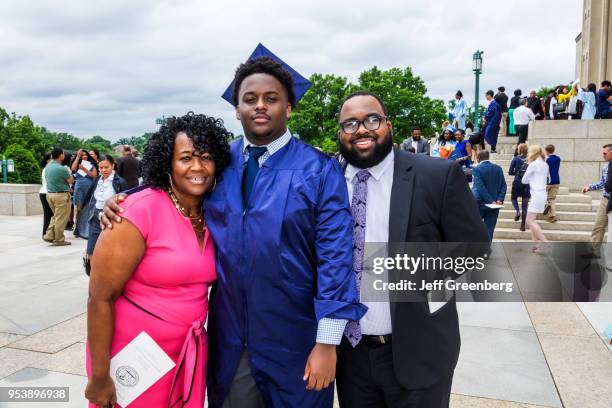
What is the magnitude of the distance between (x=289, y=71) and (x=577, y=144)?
13.9 metres

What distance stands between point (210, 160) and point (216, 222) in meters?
0.32

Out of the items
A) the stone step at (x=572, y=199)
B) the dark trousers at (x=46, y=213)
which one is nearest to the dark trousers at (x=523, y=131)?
the stone step at (x=572, y=199)

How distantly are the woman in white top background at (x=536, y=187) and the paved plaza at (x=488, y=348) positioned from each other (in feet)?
9.67

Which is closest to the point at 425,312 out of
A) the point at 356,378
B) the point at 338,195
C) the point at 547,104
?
the point at 356,378

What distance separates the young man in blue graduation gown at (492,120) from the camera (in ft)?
48.7

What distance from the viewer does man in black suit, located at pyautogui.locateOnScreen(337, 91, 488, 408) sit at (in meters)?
2.11

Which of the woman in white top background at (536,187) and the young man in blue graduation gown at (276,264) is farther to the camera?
the woman in white top background at (536,187)

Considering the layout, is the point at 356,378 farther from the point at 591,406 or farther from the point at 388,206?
the point at 591,406

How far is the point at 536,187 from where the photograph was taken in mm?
8938

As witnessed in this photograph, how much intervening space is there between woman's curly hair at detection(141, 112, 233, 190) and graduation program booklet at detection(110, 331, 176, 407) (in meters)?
0.74

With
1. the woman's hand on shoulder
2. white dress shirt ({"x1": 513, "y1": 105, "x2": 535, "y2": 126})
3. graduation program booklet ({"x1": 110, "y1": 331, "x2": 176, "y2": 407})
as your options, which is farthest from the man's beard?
white dress shirt ({"x1": 513, "y1": 105, "x2": 535, "y2": 126})

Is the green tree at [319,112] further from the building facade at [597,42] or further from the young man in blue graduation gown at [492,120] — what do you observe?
the young man in blue graduation gown at [492,120]

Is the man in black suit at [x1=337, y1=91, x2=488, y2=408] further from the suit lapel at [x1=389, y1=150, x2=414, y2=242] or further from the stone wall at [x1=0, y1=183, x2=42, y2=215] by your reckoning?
the stone wall at [x1=0, y1=183, x2=42, y2=215]

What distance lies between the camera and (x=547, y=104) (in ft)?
59.5
